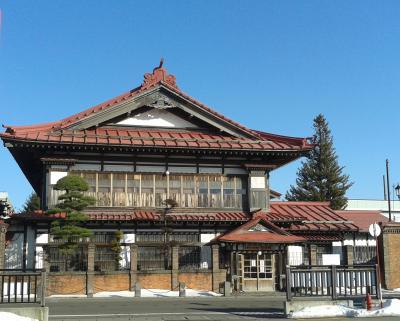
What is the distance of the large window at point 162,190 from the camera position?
91.8 feet

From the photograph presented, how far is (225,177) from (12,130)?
1114 centimetres

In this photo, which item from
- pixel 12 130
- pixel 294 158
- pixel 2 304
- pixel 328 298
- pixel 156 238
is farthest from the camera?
pixel 294 158

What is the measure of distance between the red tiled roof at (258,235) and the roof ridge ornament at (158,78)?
343 inches

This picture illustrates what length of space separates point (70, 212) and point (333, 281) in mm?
12778

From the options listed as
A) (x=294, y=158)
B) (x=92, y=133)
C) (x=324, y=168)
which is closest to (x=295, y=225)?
(x=294, y=158)

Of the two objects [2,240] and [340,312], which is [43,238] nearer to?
[2,240]

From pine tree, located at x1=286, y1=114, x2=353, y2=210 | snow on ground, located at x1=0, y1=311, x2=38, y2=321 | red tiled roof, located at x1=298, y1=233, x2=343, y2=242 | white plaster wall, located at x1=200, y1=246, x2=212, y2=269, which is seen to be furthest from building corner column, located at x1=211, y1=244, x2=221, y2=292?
pine tree, located at x1=286, y1=114, x2=353, y2=210

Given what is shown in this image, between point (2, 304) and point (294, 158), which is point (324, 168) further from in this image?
point (2, 304)

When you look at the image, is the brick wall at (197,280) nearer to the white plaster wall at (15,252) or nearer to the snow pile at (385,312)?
A: the white plaster wall at (15,252)

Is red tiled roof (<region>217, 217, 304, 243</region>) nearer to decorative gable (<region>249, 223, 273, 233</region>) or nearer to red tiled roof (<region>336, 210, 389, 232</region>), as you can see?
decorative gable (<region>249, 223, 273, 233</region>)

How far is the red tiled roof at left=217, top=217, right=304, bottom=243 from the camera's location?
26.1m

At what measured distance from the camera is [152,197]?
28.5 meters

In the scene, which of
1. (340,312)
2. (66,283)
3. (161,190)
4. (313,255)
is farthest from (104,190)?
(340,312)

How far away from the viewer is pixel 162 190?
28.7m
